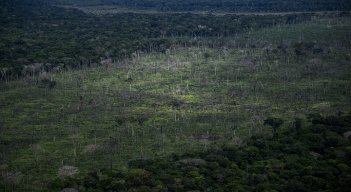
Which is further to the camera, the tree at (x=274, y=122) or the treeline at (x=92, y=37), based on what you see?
the treeline at (x=92, y=37)

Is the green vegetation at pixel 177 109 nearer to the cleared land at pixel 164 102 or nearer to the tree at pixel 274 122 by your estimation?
the tree at pixel 274 122

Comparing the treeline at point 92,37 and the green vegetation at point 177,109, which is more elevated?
the treeline at point 92,37

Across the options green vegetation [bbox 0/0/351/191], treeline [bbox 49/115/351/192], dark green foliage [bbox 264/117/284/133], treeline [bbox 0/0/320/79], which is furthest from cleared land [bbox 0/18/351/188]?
treeline [bbox 0/0/320/79]

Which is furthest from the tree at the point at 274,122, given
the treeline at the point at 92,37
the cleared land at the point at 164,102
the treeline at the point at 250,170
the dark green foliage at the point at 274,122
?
the treeline at the point at 92,37

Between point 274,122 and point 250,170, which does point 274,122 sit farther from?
point 250,170

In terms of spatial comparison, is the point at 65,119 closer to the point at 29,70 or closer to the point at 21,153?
the point at 21,153

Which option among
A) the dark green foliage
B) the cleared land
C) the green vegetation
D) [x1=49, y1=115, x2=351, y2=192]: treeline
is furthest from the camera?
the dark green foliage

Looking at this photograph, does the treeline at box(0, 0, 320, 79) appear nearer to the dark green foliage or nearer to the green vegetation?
the green vegetation
